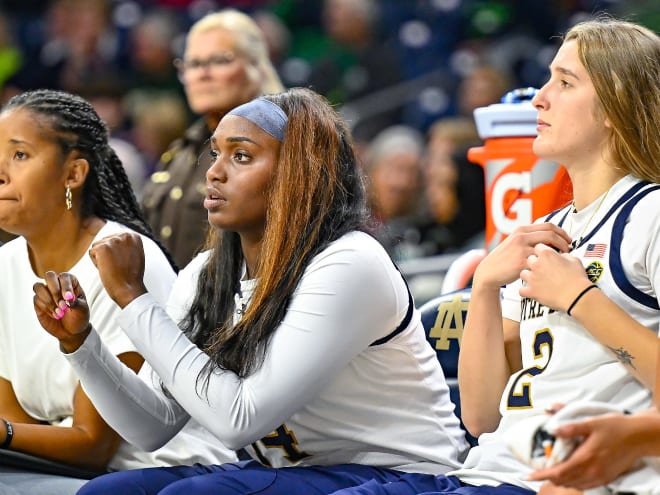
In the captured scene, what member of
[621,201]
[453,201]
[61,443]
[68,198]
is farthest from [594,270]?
[453,201]

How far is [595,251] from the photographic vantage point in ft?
7.25

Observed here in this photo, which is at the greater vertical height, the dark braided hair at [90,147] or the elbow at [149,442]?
the dark braided hair at [90,147]

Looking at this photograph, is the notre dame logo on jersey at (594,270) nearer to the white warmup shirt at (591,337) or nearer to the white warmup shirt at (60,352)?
the white warmup shirt at (591,337)

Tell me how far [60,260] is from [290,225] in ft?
2.78

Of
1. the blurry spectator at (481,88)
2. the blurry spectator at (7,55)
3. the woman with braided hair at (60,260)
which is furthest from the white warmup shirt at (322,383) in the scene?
the blurry spectator at (7,55)

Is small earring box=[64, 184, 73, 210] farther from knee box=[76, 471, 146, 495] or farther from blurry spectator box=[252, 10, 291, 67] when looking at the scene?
blurry spectator box=[252, 10, 291, 67]

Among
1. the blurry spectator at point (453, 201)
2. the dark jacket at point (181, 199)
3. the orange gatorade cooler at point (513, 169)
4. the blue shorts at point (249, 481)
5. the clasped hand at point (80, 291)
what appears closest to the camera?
the blue shorts at point (249, 481)

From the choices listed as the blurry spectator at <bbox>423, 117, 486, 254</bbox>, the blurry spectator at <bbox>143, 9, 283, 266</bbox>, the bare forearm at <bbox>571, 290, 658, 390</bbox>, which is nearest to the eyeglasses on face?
the blurry spectator at <bbox>143, 9, 283, 266</bbox>

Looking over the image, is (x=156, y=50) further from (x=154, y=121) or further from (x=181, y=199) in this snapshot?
(x=181, y=199)

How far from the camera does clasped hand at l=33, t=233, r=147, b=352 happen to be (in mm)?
2562

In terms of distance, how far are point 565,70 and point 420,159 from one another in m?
3.54

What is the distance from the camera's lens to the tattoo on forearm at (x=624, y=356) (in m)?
2.05

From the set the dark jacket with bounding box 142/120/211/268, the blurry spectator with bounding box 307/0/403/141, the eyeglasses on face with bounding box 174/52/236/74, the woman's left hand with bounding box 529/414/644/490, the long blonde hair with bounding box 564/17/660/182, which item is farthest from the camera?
the blurry spectator with bounding box 307/0/403/141

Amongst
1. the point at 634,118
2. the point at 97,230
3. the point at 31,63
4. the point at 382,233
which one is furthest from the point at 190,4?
the point at 634,118
